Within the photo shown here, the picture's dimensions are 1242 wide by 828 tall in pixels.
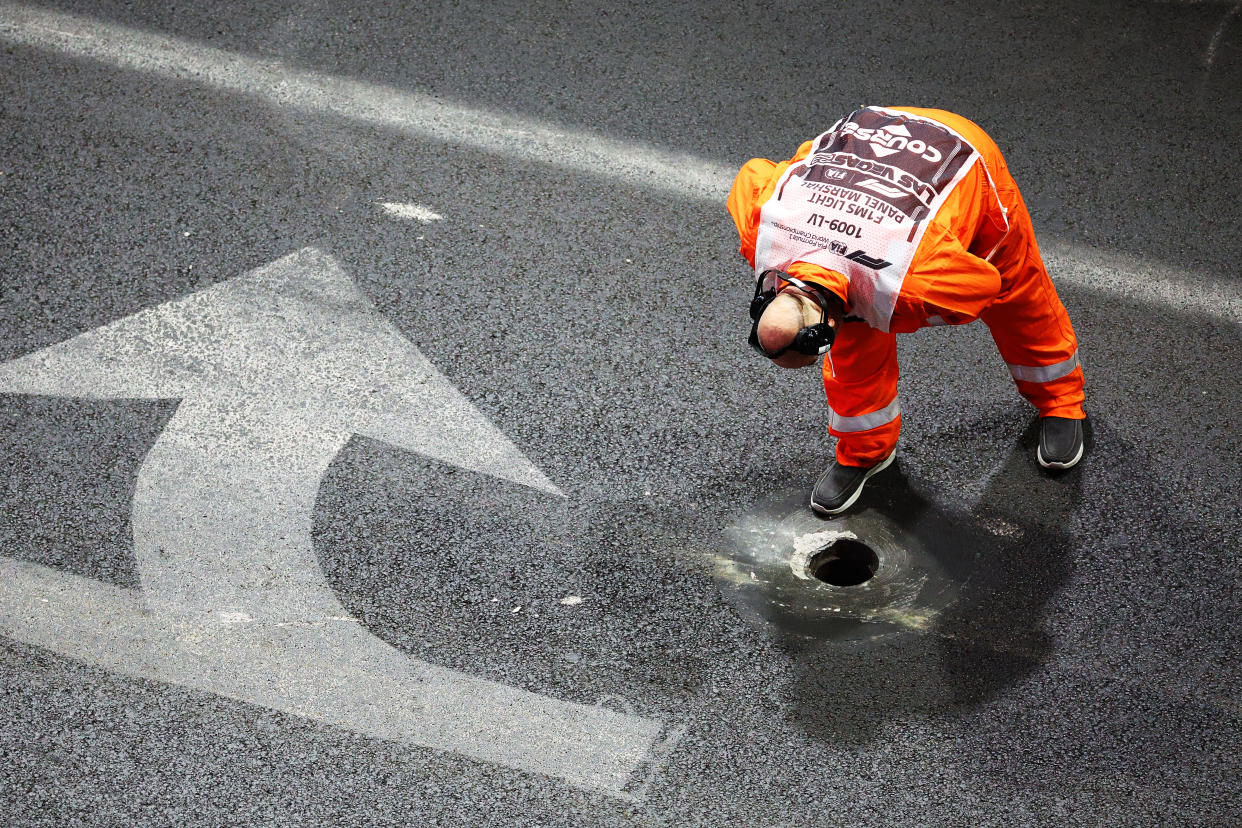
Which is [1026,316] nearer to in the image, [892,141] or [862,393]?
[862,393]

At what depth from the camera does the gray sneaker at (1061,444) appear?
3.10 meters

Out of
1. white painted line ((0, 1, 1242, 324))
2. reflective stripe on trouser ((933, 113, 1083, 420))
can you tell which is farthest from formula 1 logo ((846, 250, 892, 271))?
white painted line ((0, 1, 1242, 324))

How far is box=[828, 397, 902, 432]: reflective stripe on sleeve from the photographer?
2.91 m

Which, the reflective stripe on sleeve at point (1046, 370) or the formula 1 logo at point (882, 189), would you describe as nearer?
the formula 1 logo at point (882, 189)

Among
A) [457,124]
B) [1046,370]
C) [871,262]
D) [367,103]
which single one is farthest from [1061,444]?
[367,103]

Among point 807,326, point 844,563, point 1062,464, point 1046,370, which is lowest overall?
point 844,563

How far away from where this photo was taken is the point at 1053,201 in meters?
3.95

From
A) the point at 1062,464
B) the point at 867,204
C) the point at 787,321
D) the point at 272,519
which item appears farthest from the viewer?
the point at 1062,464

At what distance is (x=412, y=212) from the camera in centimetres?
381

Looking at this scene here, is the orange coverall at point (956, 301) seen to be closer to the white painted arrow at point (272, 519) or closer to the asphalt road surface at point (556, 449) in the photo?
A: the asphalt road surface at point (556, 449)

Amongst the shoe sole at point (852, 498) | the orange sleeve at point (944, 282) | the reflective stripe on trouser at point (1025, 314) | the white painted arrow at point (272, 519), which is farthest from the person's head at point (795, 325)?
the white painted arrow at point (272, 519)

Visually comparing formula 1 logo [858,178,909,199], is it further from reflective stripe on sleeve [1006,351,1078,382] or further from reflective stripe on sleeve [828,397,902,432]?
reflective stripe on sleeve [1006,351,1078,382]

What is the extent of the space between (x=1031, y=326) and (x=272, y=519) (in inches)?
81.9

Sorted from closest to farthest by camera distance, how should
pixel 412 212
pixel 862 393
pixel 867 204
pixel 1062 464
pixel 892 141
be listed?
1. pixel 867 204
2. pixel 892 141
3. pixel 862 393
4. pixel 1062 464
5. pixel 412 212
